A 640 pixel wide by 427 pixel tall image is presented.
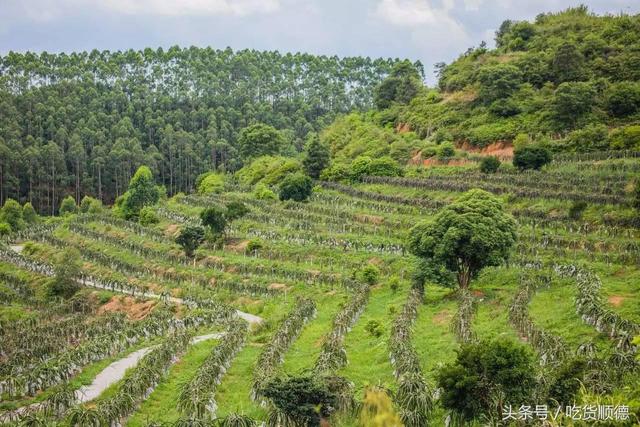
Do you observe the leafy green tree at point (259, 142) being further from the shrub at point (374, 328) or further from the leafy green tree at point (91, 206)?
the shrub at point (374, 328)

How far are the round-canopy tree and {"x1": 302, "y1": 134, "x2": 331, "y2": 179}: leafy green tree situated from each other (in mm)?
49563

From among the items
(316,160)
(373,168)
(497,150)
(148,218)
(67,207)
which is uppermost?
(497,150)

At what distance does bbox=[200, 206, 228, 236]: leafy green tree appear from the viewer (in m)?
79.8

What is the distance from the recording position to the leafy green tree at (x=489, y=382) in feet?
92.0

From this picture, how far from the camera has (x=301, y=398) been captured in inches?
1217

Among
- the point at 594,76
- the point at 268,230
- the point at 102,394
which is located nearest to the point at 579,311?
the point at 102,394

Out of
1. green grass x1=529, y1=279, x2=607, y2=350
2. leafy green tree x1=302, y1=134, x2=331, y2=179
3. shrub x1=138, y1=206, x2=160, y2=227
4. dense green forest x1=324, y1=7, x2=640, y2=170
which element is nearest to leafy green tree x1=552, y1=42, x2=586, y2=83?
dense green forest x1=324, y1=7, x2=640, y2=170

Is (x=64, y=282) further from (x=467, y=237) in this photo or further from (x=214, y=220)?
(x=467, y=237)

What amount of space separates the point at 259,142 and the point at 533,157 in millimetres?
61679

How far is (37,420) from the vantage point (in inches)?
1233

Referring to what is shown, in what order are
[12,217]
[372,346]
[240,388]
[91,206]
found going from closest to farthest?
[240,388] < [372,346] < [12,217] < [91,206]

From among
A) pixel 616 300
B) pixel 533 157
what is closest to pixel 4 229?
pixel 533 157

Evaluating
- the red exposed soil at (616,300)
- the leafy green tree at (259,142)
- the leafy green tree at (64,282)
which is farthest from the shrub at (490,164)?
the leafy green tree at (259,142)

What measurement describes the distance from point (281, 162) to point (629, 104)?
54021 mm
